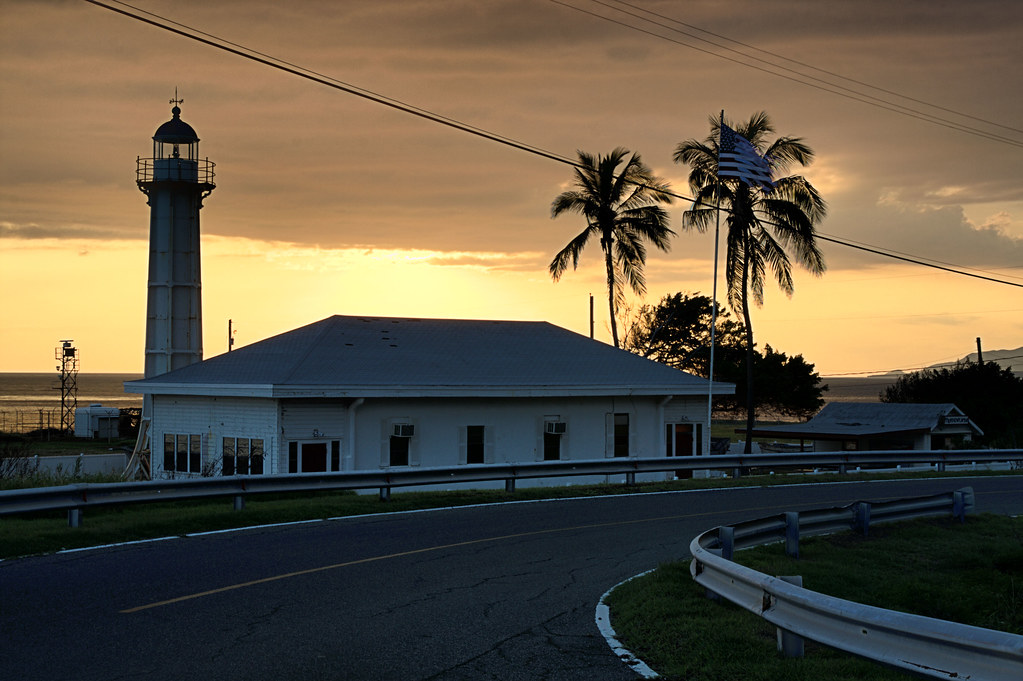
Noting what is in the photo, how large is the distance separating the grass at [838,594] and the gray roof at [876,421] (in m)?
29.4

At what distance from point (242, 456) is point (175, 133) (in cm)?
2075

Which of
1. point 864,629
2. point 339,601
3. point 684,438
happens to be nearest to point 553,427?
point 684,438

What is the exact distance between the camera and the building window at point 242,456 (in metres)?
27.9

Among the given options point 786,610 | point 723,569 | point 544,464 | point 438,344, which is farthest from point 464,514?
point 438,344

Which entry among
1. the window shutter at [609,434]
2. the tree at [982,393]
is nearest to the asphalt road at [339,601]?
the window shutter at [609,434]

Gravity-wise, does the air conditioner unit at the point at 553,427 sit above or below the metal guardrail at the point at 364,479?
above

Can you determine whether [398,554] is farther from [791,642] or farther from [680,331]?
[680,331]

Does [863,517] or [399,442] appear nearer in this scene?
[863,517]

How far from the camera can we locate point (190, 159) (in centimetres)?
4334

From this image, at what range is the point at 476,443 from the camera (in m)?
31.1

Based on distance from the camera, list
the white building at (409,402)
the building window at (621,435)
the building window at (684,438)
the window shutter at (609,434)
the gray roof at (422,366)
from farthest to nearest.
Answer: the building window at (684,438) < the building window at (621,435) < the window shutter at (609,434) < the gray roof at (422,366) < the white building at (409,402)

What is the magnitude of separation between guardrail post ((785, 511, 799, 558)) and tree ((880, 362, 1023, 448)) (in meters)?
49.3

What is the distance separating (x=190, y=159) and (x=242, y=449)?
1953cm

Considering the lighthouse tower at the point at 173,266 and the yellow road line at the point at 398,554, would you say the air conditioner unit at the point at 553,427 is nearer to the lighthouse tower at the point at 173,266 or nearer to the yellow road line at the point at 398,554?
the yellow road line at the point at 398,554
